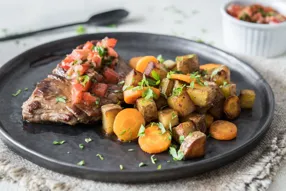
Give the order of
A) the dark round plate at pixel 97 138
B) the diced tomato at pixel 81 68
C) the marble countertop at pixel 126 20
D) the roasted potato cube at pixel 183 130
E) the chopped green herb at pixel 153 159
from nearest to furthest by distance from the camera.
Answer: the dark round plate at pixel 97 138, the chopped green herb at pixel 153 159, the roasted potato cube at pixel 183 130, the diced tomato at pixel 81 68, the marble countertop at pixel 126 20

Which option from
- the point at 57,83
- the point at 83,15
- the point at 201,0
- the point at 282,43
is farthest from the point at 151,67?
the point at 201,0

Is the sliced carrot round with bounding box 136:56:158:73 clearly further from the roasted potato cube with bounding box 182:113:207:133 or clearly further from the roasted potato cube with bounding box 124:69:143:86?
the roasted potato cube with bounding box 182:113:207:133

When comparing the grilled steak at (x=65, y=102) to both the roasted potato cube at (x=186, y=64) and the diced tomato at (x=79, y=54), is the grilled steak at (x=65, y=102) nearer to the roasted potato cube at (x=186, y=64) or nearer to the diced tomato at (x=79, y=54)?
the diced tomato at (x=79, y=54)

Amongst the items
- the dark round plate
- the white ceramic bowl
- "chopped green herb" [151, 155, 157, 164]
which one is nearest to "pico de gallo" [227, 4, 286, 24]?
the white ceramic bowl

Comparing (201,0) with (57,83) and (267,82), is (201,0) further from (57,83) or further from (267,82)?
(57,83)

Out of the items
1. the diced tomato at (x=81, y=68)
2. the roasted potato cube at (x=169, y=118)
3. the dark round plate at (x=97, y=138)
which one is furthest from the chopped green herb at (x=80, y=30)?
the roasted potato cube at (x=169, y=118)
